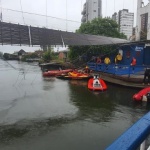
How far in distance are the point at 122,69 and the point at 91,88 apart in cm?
320

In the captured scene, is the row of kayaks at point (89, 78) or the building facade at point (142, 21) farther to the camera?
the building facade at point (142, 21)

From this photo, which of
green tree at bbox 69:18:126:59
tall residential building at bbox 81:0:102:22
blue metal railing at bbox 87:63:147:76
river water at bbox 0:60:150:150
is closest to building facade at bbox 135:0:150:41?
green tree at bbox 69:18:126:59

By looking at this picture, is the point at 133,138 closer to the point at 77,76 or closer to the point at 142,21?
the point at 77,76

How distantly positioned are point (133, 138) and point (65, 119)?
A: 25.8ft

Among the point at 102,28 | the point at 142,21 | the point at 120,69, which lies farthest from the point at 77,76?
the point at 102,28

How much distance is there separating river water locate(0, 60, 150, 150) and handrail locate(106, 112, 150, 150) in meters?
5.28

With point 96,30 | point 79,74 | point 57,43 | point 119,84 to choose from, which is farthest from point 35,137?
point 96,30

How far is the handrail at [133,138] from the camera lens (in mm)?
1581

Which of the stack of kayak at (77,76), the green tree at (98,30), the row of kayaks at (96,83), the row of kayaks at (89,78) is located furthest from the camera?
the green tree at (98,30)

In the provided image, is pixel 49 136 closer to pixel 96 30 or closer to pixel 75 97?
pixel 75 97

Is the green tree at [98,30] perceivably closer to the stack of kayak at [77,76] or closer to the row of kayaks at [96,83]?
the row of kayaks at [96,83]

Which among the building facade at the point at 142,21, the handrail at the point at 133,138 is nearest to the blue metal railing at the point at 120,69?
the building facade at the point at 142,21

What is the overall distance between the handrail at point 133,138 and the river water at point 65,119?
528 centimetres

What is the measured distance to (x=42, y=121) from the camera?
9.03 meters
